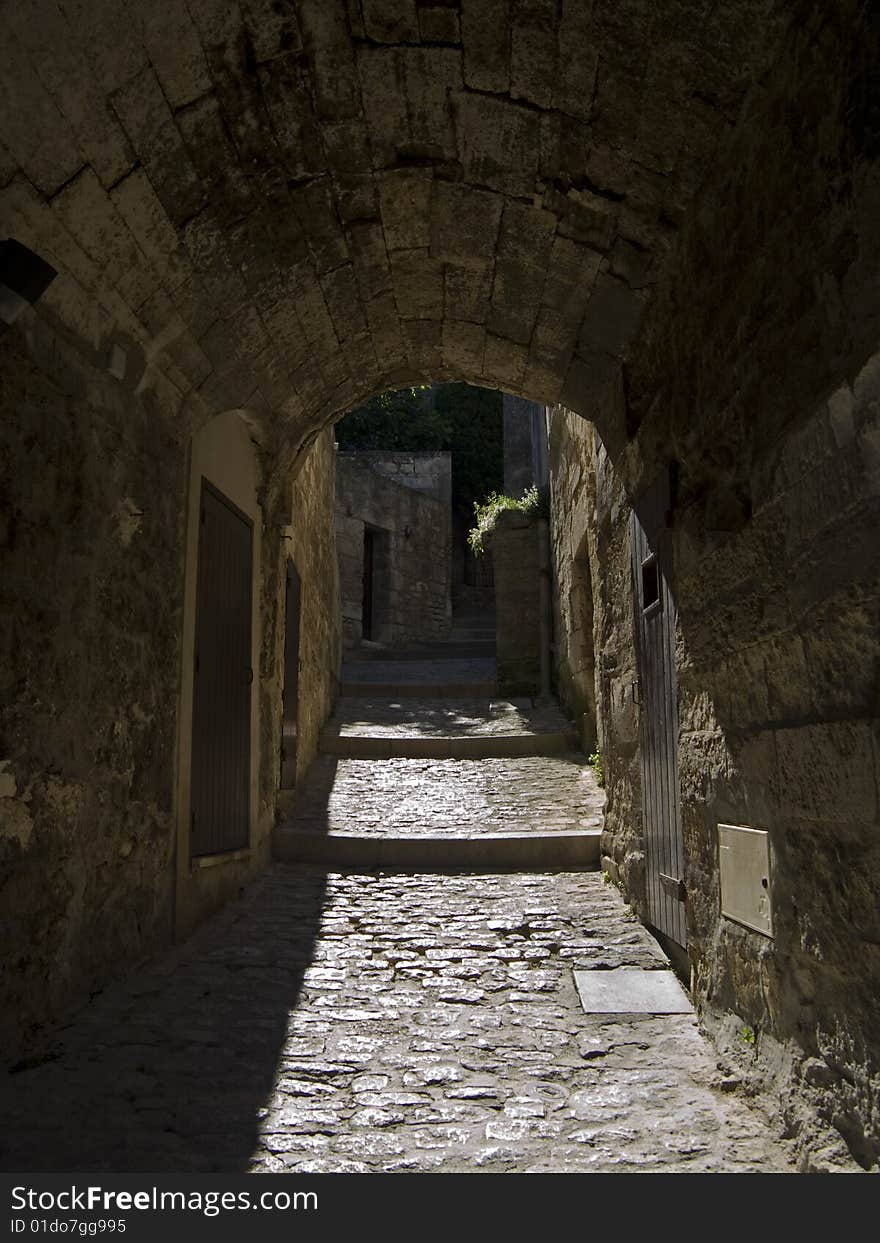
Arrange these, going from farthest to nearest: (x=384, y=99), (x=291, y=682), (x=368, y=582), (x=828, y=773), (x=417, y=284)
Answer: (x=368, y=582)
(x=291, y=682)
(x=417, y=284)
(x=384, y=99)
(x=828, y=773)

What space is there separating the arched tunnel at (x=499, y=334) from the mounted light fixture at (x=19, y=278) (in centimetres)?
3

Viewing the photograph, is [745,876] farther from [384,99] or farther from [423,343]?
[423,343]

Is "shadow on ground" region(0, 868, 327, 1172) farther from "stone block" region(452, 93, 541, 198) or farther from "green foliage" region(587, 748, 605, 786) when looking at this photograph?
"stone block" region(452, 93, 541, 198)

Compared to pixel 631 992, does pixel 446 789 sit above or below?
above

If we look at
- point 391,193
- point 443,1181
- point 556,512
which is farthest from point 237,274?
→ point 556,512

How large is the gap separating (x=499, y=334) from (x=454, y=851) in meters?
3.00

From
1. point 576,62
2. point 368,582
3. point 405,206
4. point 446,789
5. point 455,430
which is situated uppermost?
point 455,430

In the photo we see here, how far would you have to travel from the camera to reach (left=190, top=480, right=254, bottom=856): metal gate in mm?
4449

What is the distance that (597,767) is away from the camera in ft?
21.4

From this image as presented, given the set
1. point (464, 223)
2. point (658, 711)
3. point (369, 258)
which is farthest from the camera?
point (369, 258)

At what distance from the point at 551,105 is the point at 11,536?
218cm

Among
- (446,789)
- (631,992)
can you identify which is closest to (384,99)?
(631,992)

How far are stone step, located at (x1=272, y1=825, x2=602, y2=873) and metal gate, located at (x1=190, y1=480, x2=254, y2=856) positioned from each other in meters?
0.67

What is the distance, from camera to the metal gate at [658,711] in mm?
3502
